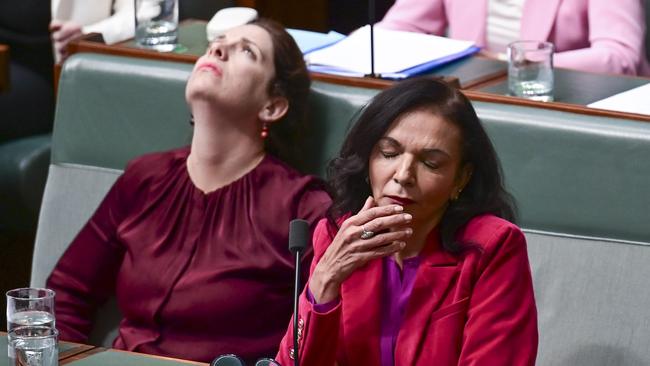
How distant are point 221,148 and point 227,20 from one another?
21.1 inches

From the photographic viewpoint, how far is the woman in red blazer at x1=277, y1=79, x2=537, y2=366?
6.93 ft

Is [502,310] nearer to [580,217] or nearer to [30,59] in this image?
[580,217]

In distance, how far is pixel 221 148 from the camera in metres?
2.70

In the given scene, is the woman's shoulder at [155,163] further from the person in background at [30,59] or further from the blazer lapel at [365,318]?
the person in background at [30,59]

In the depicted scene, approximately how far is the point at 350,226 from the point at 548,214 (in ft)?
1.87

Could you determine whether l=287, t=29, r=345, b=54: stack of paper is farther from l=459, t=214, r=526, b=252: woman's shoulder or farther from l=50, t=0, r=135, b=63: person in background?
l=459, t=214, r=526, b=252: woman's shoulder

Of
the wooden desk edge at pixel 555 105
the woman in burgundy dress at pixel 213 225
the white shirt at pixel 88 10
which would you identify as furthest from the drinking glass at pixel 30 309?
the white shirt at pixel 88 10

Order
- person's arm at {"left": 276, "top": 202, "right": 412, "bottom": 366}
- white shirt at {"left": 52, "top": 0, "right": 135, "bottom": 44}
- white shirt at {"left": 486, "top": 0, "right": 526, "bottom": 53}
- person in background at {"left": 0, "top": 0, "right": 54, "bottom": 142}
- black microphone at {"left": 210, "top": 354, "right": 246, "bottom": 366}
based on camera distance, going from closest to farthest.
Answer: black microphone at {"left": 210, "top": 354, "right": 246, "bottom": 366}
person's arm at {"left": 276, "top": 202, "right": 412, "bottom": 366}
white shirt at {"left": 486, "top": 0, "right": 526, "bottom": 53}
white shirt at {"left": 52, "top": 0, "right": 135, "bottom": 44}
person in background at {"left": 0, "top": 0, "right": 54, "bottom": 142}

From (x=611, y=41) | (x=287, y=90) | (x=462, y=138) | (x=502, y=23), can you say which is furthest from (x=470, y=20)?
(x=462, y=138)

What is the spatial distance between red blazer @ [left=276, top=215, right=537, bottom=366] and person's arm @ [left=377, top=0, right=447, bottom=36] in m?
1.61

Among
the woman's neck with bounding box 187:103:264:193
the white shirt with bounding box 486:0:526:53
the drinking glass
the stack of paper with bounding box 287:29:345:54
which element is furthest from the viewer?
the white shirt with bounding box 486:0:526:53

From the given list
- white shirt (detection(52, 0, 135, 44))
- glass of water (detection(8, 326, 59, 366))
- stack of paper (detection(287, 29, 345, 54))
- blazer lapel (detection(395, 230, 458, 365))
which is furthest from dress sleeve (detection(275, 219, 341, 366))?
white shirt (detection(52, 0, 135, 44))

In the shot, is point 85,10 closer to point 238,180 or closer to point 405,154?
point 238,180

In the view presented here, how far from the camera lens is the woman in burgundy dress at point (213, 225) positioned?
2.62 m
